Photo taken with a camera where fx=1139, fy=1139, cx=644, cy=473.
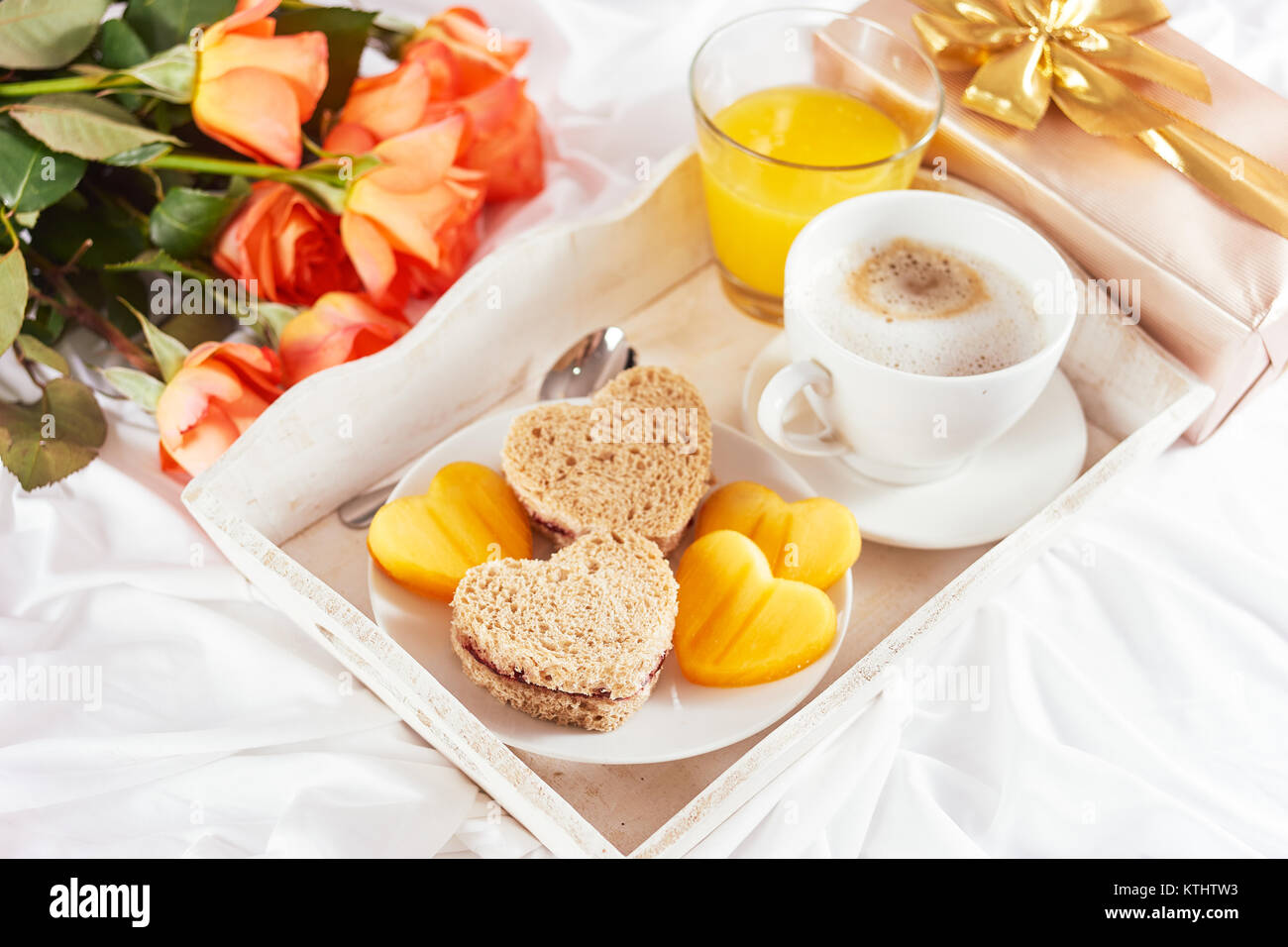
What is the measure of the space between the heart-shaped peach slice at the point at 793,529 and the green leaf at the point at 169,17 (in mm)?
677

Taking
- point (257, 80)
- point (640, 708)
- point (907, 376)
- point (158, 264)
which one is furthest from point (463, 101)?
point (640, 708)

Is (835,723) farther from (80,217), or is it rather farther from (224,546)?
(80,217)

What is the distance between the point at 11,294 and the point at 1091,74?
1.01 metres

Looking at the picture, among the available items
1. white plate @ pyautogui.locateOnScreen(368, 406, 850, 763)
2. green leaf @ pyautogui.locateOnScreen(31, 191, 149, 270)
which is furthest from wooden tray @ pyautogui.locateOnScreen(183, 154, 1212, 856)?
green leaf @ pyautogui.locateOnScreen(31, 191, 149, 270)

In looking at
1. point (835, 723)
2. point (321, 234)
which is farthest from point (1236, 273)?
point (321, 234)

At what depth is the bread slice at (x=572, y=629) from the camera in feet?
2.63

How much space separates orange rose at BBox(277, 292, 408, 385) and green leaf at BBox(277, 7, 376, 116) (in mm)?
246

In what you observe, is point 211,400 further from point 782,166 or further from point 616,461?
point 782,166

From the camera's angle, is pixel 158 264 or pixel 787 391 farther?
pixel 158 264

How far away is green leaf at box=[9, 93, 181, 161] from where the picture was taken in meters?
1.00

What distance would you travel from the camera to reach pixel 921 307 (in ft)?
3.32

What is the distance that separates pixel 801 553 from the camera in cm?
89

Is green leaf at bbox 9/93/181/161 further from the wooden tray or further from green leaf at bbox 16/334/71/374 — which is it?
the wooden tray

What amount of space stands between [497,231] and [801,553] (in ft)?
2.06
